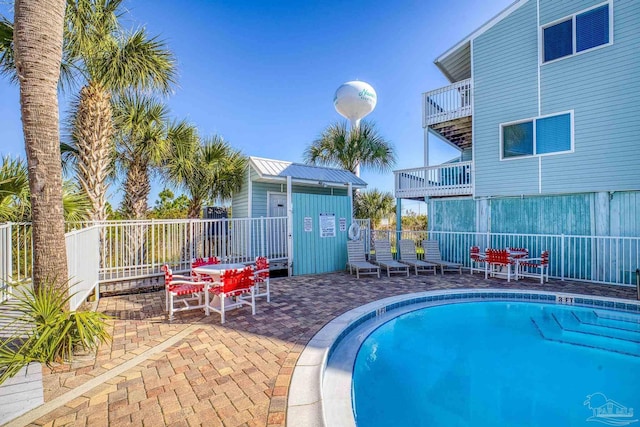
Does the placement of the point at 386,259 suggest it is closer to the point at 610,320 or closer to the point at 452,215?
the point at 452,215

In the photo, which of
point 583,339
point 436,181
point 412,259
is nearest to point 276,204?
point 412,259

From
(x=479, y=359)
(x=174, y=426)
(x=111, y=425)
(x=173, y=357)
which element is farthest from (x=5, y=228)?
(x=479, y=359)

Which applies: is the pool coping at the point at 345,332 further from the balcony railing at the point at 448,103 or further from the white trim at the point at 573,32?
the white trim at the point at 573,32

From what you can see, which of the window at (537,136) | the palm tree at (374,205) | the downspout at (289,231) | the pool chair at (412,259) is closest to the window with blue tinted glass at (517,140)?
the window at (537,136)

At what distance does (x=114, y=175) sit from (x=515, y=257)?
13389 millimetres

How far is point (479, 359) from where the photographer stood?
457 centimetres

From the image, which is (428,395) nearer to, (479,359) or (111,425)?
(479,359)

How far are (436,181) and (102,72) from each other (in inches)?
447

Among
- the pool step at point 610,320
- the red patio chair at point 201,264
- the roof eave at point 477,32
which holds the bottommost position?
the pool step at point 610,320

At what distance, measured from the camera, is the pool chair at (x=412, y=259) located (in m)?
9.70

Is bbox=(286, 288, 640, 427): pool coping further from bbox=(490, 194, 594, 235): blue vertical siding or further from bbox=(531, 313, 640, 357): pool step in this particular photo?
bbox=(490, 194, 594, 235): blue vertical siding

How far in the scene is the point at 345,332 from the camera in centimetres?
479

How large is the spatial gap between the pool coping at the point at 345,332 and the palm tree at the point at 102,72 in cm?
735

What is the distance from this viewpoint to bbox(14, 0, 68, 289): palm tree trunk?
11.5ft
